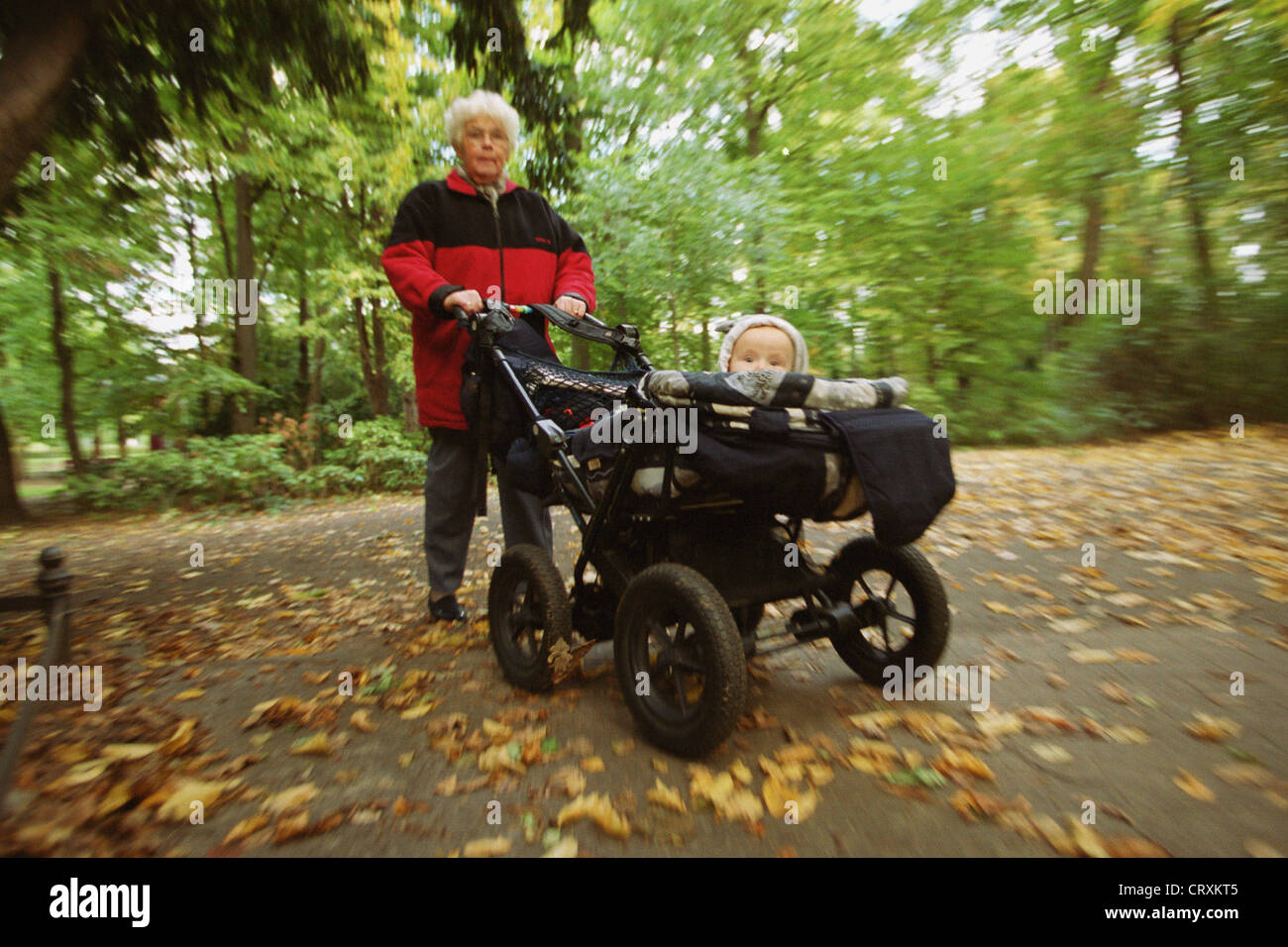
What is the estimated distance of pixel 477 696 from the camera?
242 centimetres

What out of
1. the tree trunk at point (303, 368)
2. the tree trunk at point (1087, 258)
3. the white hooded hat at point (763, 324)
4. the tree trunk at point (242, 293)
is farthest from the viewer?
the tree trunk at point (303, 368)

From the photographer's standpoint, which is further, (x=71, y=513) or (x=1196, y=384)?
(x=71, y=513)

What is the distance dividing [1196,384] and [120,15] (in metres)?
11.6

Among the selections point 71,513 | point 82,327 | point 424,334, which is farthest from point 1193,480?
point 82,327

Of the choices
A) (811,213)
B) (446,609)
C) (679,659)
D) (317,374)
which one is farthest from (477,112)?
(317,374)

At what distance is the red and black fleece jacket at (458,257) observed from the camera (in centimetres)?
287

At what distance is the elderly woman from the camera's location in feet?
9.30

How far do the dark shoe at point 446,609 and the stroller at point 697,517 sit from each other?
2.74 ft

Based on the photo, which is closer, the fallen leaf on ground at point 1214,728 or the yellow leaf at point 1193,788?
the yellow leaf at point 1193,788

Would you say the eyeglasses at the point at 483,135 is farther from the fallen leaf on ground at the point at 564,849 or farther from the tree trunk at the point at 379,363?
the tree trunk at the point at 379,363

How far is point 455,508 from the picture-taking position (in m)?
3.10

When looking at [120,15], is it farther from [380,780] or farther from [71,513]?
[71,513]

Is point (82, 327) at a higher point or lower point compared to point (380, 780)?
higher

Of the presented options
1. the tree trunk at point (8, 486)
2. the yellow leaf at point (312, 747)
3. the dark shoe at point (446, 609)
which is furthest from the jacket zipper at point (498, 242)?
the tree trunk at point (8, 486)
